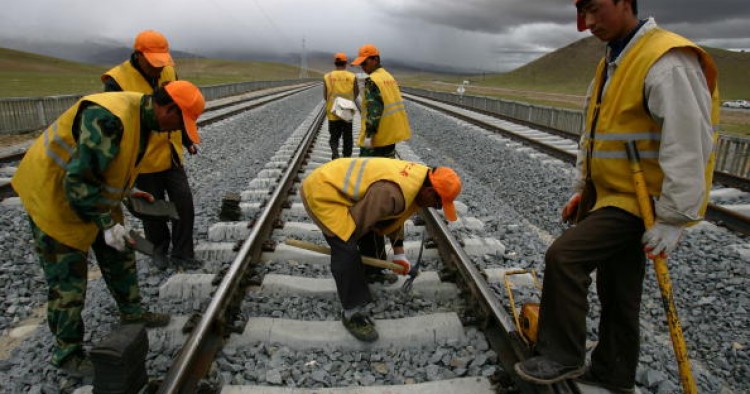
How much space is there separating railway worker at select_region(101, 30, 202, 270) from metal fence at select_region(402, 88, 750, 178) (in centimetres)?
329

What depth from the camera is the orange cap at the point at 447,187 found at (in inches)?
122

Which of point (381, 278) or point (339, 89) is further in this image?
point (339, 89)

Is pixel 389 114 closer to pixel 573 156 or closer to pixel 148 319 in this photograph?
pixel 148 319

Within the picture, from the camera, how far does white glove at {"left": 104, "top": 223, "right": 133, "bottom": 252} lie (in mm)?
2680

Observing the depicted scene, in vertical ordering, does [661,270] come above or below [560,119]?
below

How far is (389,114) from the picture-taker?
19.2 ft

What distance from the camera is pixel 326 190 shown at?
10.7ft

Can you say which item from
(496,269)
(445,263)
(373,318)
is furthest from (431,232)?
(373,318)

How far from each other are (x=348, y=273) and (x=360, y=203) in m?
0.47

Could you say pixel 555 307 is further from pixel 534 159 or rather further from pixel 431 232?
pixel 534 159

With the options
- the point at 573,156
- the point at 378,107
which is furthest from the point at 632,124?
the point at 573,156

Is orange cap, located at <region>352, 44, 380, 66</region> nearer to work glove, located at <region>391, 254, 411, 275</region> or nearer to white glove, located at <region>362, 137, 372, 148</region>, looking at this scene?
white glove, located at <region>362, 137, 372, 148</region>

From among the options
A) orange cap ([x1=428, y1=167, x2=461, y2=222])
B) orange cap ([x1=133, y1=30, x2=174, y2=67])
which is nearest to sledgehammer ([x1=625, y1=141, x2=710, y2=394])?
orange cap ([x1=428, y1=167, x2=461, y2=222])

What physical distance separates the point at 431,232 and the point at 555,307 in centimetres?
243
